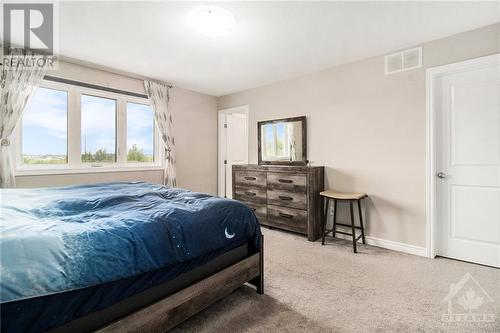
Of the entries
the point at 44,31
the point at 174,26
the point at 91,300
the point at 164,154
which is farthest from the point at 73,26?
the point at 91,300

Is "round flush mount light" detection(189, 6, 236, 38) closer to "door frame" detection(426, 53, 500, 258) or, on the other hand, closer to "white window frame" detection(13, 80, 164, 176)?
"white window frame" detection(13, 80, 164, 176)

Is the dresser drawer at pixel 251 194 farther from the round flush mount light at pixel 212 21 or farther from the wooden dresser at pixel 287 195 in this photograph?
the round flush mount light at pixel 212 21

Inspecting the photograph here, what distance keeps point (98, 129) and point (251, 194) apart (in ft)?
8.36

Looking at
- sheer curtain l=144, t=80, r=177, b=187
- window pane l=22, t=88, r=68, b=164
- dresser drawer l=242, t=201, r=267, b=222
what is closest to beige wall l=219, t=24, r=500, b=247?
dresser drawer l=242, t=201, r=267, b=222

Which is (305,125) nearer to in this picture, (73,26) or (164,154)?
(164,154)

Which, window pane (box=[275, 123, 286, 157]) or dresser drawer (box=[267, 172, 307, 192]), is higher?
window pane (box=[275, 123, 286, 157])

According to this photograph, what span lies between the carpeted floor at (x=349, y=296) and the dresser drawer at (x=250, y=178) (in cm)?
129

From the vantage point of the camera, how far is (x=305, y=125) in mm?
3809

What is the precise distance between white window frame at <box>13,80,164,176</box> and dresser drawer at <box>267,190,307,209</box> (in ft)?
6.62

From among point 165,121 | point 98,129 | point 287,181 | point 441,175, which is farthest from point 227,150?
point 441,175

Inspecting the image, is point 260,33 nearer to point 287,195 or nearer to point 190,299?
point 287,195

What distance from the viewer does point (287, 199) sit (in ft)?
11.8

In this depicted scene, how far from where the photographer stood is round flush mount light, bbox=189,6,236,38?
2.14m

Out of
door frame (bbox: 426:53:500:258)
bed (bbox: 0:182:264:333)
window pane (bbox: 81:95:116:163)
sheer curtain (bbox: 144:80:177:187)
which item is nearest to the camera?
bed (bbox: 0:182:264:333)
